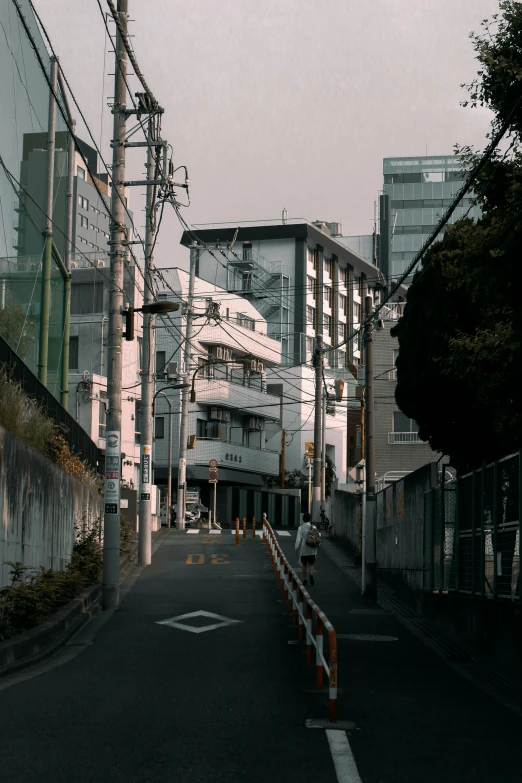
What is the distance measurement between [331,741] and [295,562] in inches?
981

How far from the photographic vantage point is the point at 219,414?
70188 millimetres

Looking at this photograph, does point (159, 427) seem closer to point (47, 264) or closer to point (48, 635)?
point (47, 264)

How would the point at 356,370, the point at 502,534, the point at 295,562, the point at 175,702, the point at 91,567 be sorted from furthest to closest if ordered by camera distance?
1. the point at 356,370
2. the point at 295,562
3. the point at 91,567
4. the point at 502,534
5. the point at 175,702

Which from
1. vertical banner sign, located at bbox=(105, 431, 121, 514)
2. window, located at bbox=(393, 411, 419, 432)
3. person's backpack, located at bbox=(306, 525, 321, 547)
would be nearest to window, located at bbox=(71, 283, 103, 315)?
window, located at bbox=(393, 411, 419, 432)

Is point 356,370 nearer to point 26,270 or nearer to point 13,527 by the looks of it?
point 26,270

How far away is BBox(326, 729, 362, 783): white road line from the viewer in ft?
23.1

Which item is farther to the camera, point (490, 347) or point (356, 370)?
point (356, 370)

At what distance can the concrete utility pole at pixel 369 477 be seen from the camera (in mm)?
24125

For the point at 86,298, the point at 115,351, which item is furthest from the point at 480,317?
the point at 86,298

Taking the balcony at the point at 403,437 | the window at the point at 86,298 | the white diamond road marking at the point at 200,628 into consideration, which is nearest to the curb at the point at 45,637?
the white diamond road marking at the point at 200,628

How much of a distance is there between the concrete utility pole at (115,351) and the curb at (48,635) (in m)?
0.78

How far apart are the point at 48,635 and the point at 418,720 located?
651 cm

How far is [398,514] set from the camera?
25531 mm

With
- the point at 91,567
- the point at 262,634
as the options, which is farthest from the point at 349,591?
the point at 262,634
